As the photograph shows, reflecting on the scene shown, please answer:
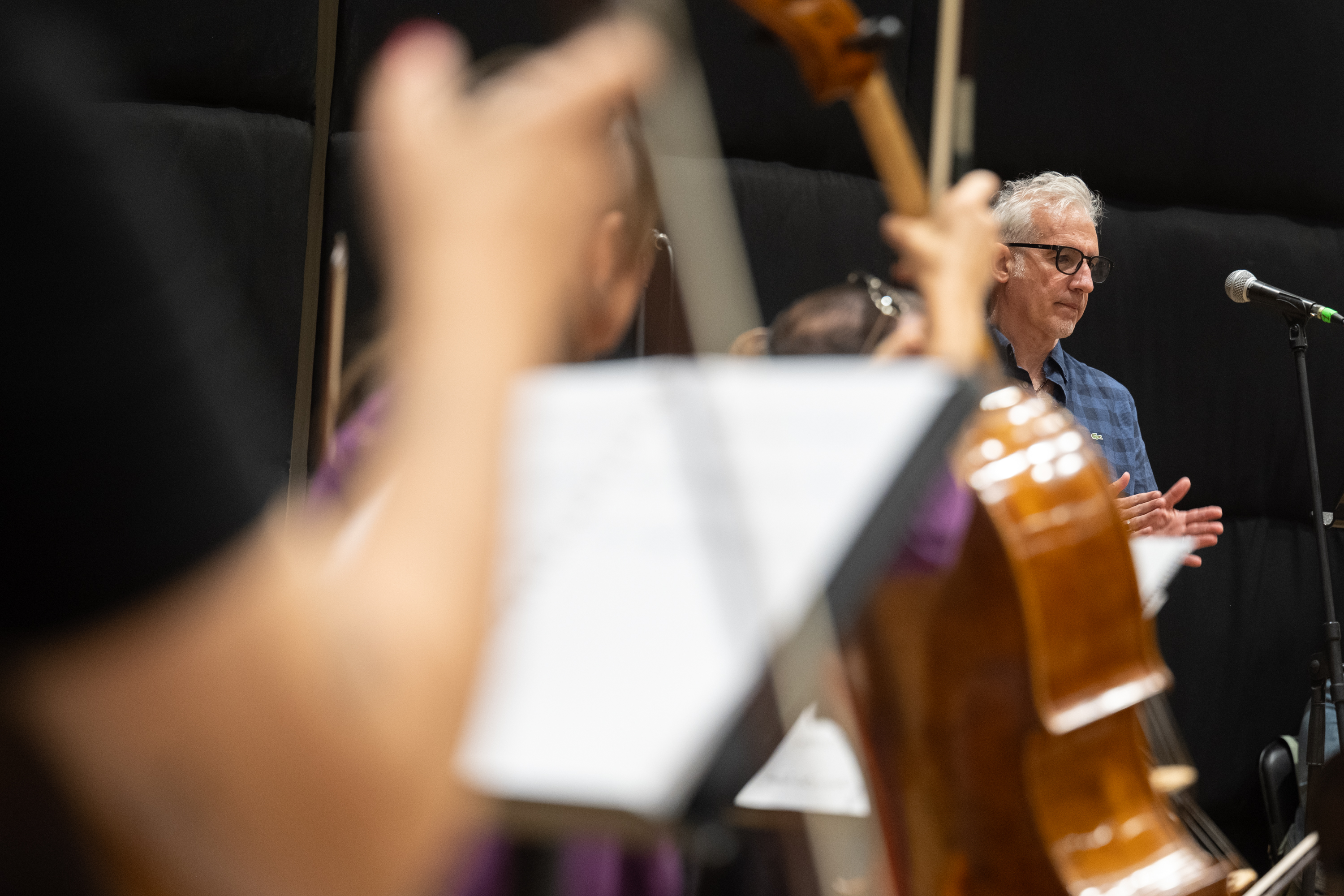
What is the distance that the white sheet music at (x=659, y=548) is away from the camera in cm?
43

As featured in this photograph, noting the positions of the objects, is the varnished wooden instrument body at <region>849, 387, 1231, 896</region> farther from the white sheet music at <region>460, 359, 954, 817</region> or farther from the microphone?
the microphone

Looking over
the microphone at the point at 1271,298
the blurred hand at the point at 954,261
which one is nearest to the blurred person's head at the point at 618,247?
the blurred hand at the point at 954,261

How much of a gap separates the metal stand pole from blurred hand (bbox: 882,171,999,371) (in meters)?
Result: 1.56

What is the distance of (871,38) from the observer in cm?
98

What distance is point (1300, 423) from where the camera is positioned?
118 inches

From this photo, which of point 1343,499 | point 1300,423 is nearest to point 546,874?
point 1343,499

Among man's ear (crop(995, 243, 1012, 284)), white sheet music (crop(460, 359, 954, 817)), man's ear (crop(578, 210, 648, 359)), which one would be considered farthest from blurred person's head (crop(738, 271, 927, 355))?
man's ear (crop(995, 243, 1012, 284))

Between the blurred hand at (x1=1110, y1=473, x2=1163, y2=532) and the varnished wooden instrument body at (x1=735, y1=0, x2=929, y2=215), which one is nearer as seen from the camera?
the varnished wooden instrument body at (x1=735, y1=0, x2=929, y2=215)

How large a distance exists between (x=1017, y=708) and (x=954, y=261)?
41 cm

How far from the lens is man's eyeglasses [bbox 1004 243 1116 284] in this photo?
7.82ft

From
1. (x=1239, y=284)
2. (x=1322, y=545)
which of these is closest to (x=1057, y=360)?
(x=1239, y=284)

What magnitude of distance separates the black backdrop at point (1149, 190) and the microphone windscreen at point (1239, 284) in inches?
16.1

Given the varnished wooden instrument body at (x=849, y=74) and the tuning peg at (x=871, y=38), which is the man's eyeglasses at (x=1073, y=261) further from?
the tuning peg at (x=871, y=38)

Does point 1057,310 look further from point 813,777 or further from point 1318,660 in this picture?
point 813,777
